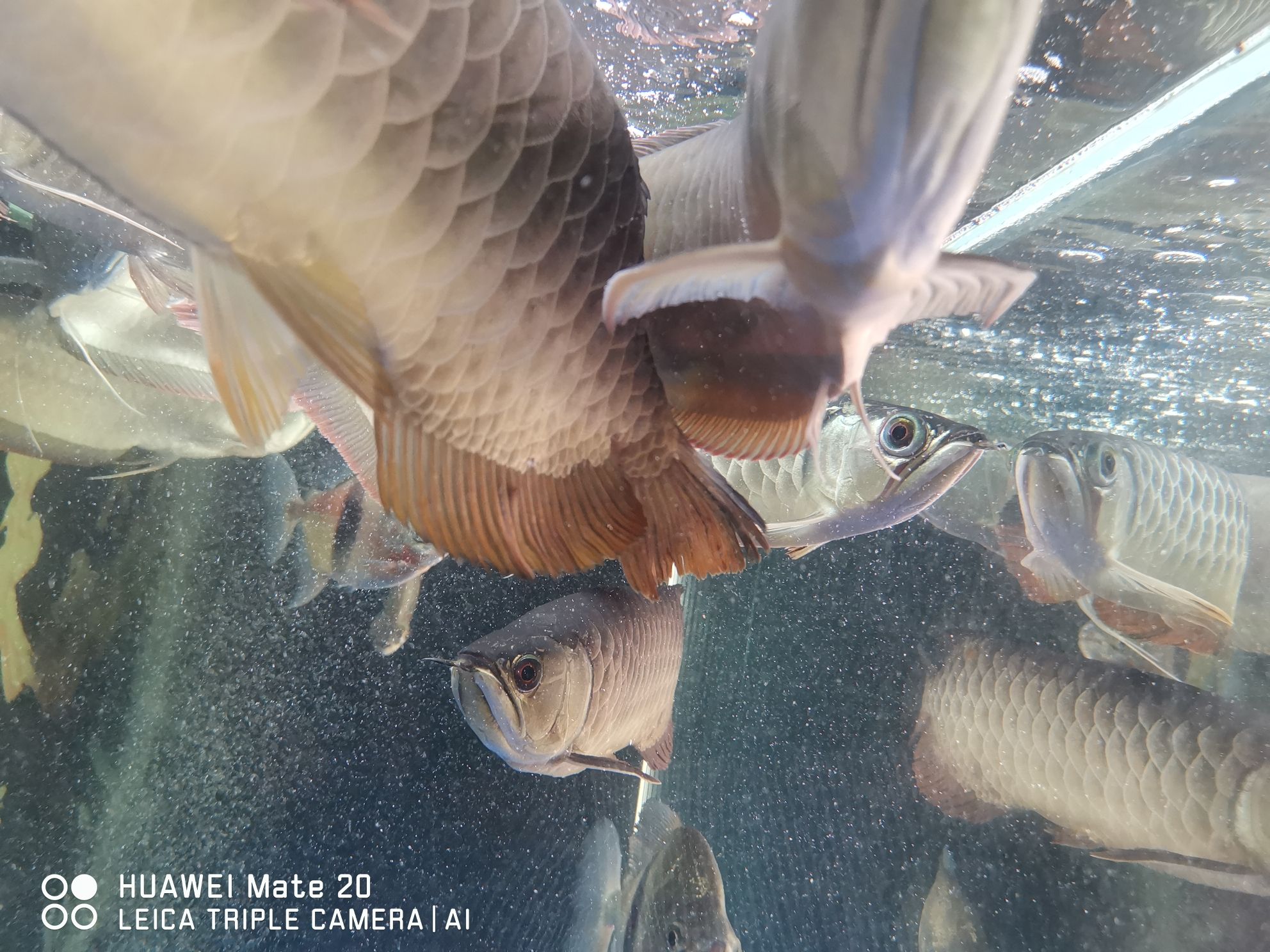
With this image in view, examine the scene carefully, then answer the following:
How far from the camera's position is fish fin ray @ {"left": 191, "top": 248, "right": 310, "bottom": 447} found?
40cm

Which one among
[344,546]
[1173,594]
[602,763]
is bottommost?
[1173,594]

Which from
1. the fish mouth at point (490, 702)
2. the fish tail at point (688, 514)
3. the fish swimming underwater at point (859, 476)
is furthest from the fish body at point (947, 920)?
the fish tail at point (688, 514)

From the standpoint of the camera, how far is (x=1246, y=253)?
1.98 metres

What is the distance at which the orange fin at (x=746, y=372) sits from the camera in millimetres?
466

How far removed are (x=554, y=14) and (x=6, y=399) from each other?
163cm

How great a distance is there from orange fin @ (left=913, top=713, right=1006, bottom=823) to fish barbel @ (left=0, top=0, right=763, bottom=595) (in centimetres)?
182

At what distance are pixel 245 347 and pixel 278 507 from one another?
1.57 meters

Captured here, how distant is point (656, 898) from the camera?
180cm

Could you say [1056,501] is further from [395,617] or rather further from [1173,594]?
[395,617]

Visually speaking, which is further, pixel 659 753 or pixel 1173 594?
pixel 659 753

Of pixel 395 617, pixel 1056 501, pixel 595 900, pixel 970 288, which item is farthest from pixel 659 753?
pixel 970 288

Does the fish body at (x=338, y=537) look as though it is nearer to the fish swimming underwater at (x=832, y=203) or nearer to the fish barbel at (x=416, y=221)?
the fish barbel at (x=416, y=221)

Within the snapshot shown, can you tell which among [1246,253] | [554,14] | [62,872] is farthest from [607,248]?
[1246,253]

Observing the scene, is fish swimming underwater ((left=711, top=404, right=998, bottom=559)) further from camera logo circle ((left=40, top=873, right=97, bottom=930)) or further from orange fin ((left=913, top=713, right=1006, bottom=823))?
camera logo circle ((left=40, top=873, right=97, bottom=930))
